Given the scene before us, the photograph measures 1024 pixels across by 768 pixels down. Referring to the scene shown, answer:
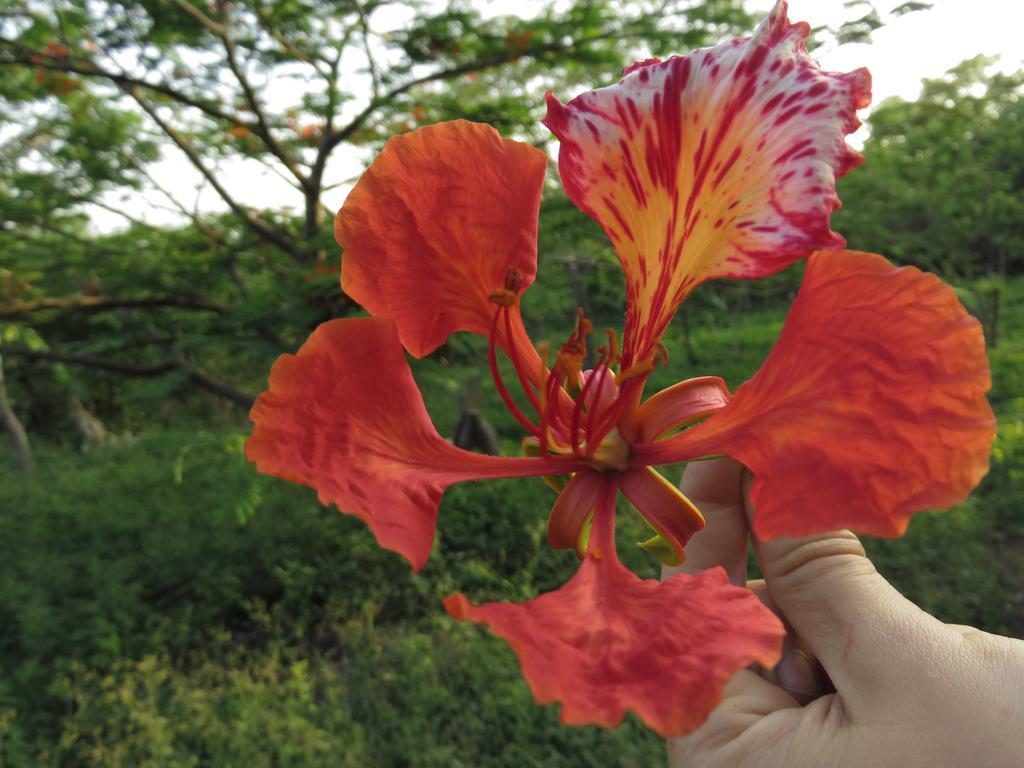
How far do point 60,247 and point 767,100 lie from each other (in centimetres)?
480

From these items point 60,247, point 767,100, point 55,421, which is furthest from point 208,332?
point 55,421

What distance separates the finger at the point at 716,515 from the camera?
1213mm

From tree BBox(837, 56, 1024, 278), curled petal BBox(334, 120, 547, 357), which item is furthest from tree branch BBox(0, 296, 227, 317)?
tree BBox(837, 56, 1024, 278)

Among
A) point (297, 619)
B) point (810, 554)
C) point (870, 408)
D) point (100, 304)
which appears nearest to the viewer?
point (870, 408)

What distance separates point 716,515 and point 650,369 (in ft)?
1.69

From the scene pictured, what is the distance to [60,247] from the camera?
14.6 ft

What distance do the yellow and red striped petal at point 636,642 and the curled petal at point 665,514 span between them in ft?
0.25

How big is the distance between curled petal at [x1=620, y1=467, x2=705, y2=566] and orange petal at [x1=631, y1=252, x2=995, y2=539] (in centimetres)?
12

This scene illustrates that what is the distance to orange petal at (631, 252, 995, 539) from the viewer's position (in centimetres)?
65

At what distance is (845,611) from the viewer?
104 centimetres

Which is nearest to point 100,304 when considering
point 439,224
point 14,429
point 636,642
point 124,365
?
point 124,365

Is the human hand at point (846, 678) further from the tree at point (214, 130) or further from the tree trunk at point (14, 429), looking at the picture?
the tree trunk at point (14, 429)

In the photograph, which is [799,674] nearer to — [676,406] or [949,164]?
[676,406]

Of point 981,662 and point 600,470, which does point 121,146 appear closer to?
point 600,470
